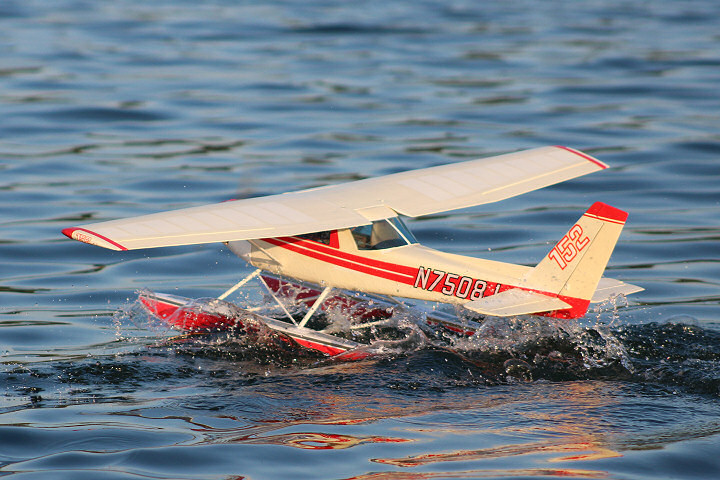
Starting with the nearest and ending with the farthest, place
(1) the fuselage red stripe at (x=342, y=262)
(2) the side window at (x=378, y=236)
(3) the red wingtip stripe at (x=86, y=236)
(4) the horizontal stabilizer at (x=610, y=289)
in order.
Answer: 1. (3) the red wingtip stripe at (x=86, y=236)
2. (4) the horizontal stabilizer at (x=610, y=289)
3. (1) the fuselage red stripe at (x=342, y=262)
4. (2) the side window at (x=378, y=236)

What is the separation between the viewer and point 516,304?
34.8ft

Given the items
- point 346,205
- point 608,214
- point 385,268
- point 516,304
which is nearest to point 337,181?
point 346,205

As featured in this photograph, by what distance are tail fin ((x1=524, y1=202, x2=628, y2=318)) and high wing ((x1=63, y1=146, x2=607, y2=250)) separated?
202 cm

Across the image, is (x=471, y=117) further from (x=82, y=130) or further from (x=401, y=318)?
(x=401, y=318)

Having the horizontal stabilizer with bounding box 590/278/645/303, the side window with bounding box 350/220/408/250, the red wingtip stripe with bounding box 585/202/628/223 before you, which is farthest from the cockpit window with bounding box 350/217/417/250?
the red wingtip stripe with bounding box 585/202/628/223

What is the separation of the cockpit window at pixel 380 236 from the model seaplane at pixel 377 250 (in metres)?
0.01

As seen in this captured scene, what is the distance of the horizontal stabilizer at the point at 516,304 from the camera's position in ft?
34.2

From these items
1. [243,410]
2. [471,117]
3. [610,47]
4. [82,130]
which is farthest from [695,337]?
[610,47]

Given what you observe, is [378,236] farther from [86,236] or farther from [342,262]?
[86,236]

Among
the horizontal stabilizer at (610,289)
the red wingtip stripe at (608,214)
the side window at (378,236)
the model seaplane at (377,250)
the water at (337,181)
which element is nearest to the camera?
the water at (337,181)

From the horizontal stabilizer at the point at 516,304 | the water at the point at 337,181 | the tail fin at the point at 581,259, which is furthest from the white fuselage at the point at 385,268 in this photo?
the water at the point at 337,181

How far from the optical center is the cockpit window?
11.8 m

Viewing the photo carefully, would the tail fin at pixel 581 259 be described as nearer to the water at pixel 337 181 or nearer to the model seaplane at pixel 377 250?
the model seaplane at pixel 377 250

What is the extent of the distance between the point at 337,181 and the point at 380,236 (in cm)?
964
